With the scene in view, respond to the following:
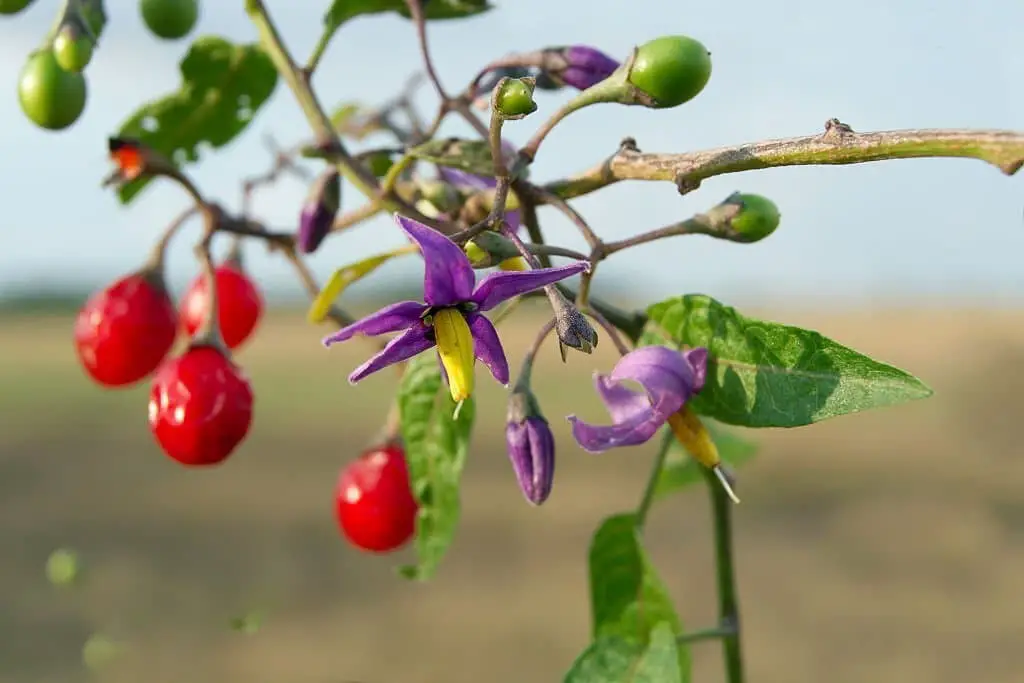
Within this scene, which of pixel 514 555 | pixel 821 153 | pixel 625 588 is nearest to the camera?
pixel 821 153

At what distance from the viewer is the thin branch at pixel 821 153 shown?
30 cm

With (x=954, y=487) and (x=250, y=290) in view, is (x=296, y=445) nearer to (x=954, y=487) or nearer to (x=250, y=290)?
(x=954, y=487)

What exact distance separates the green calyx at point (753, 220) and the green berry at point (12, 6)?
418mm

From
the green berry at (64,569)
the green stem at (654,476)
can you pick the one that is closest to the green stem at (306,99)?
the green stem at (654,476)

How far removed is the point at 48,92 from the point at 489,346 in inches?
13.9

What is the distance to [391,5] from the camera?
0.69 m

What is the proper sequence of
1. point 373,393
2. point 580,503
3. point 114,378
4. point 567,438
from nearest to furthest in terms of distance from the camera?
point 114,378, point 580,503, point 567,438, point 373,393

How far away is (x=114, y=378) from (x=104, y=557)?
6936 millimetres

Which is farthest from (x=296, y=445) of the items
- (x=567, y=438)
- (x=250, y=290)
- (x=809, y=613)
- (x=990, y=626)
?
(x=250, y=290)

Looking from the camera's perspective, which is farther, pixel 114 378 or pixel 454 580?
pixel 454 580

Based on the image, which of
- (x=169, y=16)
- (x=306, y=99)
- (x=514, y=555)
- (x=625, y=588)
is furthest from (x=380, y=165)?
(x=514, y=555)

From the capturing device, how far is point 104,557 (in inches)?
283

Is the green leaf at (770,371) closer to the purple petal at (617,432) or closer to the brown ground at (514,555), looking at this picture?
the purple petal at (617,432)

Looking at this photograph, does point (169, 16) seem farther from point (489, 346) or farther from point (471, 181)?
point (489, 346)
